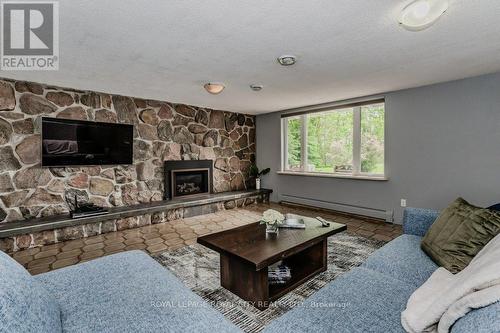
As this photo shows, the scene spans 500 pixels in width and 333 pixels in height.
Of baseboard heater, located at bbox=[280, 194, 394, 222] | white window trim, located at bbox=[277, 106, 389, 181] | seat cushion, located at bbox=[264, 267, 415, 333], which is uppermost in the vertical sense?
white window trim, located at bbox=[277, 106, 389, 181]

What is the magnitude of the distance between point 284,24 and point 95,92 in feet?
10.4

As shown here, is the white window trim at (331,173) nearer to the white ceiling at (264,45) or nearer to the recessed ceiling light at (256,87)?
the white ceiling at (264,45)

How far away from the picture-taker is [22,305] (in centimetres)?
74

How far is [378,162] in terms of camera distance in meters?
4.02

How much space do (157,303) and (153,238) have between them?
2.28 metres

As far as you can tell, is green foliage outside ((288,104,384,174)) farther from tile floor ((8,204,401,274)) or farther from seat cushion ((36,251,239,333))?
seat cushion ((36,251,239,333))

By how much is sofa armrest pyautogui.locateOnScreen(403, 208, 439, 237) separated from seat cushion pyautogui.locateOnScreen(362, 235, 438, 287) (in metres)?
0.25

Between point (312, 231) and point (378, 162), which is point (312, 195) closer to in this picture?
point (378, 162)

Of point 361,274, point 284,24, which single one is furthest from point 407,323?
point 284,24

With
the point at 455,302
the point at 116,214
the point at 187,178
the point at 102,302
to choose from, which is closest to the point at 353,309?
the point at 455,302

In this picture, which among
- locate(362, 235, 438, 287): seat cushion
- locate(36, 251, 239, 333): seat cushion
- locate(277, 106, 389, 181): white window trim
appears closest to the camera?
locate(36, 251, 239, 333): seat cushion

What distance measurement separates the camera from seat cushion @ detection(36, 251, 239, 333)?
997 millimetres

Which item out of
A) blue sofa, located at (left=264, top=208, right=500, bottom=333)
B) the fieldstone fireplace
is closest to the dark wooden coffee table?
blue sofa, located at (left=264, top=208, right=500, bottom=333)

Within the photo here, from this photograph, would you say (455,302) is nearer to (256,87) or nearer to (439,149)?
(256,87)
